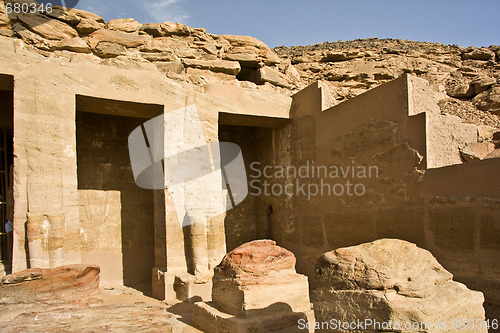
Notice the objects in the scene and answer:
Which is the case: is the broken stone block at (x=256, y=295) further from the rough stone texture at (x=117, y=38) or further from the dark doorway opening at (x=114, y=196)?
the rough stone texture at (x=117, y=38)

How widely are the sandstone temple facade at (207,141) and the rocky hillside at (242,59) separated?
4cm

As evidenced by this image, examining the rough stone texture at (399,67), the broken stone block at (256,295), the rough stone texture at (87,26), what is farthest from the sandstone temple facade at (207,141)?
the broken stone block at (256,295)

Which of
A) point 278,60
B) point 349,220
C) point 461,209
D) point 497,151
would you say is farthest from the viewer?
point 278,60

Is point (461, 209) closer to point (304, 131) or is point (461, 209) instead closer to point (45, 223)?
point (304, 131)

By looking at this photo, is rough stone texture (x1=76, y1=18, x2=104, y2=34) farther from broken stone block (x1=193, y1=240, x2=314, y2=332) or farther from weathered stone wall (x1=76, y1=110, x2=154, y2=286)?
→ broken stone block (x1=193, y1=240, x2=314, y2=332)

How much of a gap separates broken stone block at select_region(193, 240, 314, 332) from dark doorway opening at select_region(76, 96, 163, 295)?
9.21 ft

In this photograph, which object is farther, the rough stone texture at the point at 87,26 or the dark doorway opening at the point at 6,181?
the rough stone texture at the point at 87,26

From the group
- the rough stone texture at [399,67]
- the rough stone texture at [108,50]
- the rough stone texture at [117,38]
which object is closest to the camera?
the rough stone texture at [108,50]

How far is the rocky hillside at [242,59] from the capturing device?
21.8ft

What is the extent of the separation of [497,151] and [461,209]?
1.33m

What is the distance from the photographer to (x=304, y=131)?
7.33 m

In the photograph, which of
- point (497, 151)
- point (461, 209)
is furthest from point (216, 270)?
point (497, 151)

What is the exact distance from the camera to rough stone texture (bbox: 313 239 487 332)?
259 cm

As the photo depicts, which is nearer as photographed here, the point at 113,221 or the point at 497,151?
the point at 497,151
